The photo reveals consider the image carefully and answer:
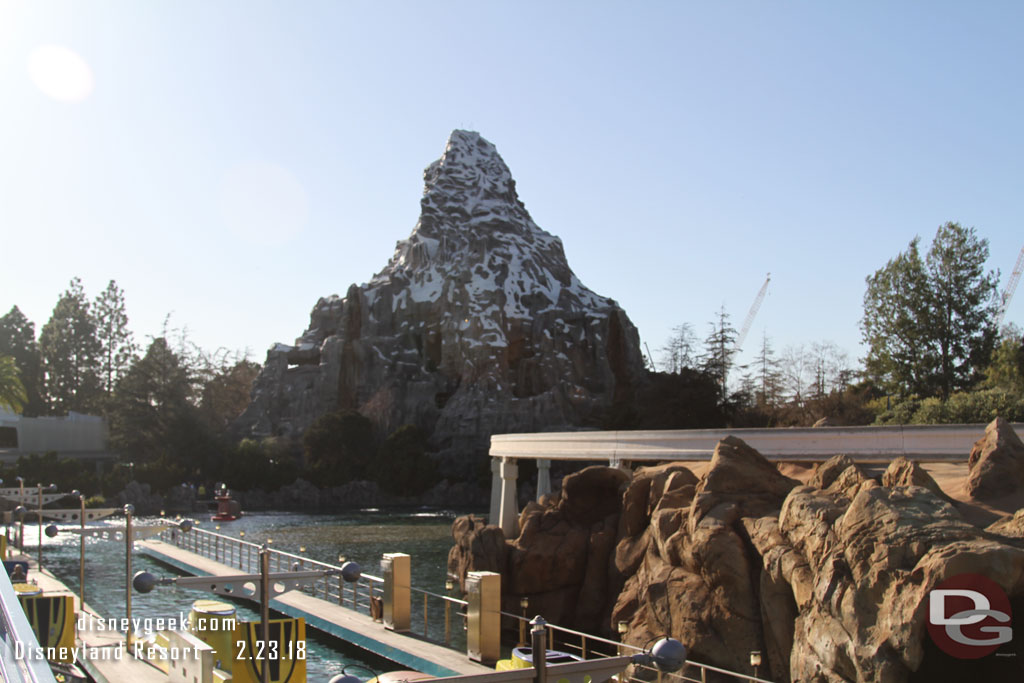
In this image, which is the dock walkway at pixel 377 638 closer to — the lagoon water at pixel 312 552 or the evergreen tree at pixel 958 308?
the lagoon water at pixel 312 552

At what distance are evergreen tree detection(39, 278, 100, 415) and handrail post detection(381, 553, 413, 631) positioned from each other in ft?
272

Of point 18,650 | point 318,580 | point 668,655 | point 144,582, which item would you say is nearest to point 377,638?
point 318,580

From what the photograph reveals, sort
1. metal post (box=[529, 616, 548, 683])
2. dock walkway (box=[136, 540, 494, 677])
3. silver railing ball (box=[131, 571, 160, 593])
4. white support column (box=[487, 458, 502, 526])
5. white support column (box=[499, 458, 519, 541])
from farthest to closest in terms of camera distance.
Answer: white support column (box=[487, 458, 502, 526]), white support column (box=[499, 458, 519, 541]), dock walkway (box=[136, 540, 494, 677]), silver railing ball (box=[131, 571, 160, 593]), metal post (box=[529, 616, 548, 683])

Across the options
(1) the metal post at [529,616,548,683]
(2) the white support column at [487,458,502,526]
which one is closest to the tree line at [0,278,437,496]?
(2) the white support column at [487,458,502,526]

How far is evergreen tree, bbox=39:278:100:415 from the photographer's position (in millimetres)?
92562

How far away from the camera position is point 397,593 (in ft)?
61.0

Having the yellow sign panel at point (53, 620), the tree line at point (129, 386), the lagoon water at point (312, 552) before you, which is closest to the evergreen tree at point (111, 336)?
the tree line at point (129, 386)

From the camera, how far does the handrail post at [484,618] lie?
51.4ft

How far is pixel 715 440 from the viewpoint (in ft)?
68.0

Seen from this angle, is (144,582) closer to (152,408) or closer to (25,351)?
(152,408)

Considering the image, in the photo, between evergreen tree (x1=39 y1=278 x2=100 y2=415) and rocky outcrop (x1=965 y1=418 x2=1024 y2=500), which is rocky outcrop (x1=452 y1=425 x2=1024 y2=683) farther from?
evergreen tree (x1=39 y1=278 x2=100 y2=415)

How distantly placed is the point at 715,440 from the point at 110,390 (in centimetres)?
8748

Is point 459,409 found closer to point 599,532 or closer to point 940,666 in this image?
point 599,532

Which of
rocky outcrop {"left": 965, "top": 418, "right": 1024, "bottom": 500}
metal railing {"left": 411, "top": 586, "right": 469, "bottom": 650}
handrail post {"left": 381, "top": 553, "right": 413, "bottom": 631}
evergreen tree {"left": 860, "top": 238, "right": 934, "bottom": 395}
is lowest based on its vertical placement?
metal railing {"left": 411, "top": 586, "right": 469, "bottom": 650}
